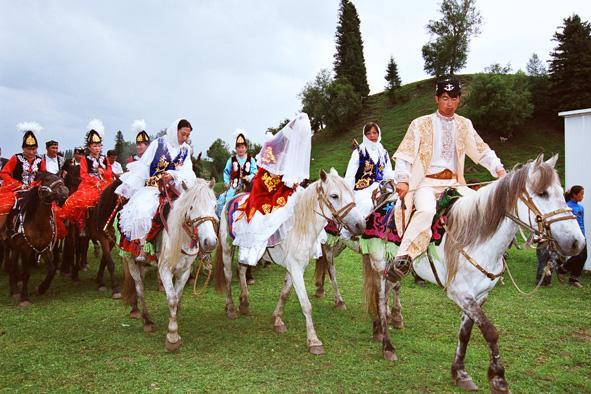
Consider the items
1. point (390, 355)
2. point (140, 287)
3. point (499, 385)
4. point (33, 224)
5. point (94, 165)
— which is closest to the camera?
point (499, 385)

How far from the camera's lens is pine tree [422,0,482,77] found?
193 feet

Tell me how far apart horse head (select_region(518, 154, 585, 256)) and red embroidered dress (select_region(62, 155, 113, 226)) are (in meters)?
8.40

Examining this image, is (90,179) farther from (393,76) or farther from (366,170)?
(393,76)

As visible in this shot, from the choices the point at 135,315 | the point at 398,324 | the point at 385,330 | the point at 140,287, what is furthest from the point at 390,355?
the point at 135,315

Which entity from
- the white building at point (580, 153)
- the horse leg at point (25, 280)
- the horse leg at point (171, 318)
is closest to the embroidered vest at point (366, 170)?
the horse leg at point (171, 318)

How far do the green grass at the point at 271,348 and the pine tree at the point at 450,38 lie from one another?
56627 millimetres

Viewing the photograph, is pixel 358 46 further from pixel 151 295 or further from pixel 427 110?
pixel 151 295

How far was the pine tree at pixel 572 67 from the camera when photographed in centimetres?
4072

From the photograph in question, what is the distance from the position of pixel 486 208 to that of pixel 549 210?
1.92 ft

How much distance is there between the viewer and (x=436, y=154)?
4902mm

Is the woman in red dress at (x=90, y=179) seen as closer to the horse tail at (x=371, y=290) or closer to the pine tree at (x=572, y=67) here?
the horse tail at (x=371, y=290)

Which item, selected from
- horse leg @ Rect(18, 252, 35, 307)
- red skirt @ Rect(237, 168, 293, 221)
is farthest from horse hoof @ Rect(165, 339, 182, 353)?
horse leg @ Rect(18, 252, 35, 307)

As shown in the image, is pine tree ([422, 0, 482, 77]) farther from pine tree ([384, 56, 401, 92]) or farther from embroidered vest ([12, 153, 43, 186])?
embroidered vest ([12, 153, 43, 186])

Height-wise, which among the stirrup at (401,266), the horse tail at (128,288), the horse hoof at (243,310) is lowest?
the horse hoof at (243,310)
